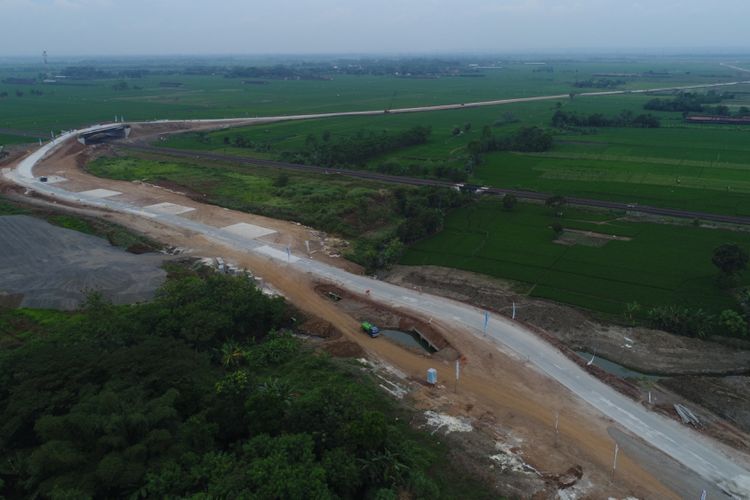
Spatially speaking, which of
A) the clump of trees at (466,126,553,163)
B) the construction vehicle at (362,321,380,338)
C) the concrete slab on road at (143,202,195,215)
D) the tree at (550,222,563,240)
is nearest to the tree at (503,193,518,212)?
the tree at (550,222,563,240)

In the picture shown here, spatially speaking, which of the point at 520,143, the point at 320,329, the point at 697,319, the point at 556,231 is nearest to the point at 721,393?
the point at 697,319

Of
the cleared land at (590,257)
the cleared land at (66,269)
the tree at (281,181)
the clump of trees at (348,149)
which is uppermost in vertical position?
the clump of trees at (348,149)

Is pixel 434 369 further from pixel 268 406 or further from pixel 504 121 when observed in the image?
pixel 504 121

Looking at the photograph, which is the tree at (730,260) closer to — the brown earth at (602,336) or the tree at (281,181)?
the brown earth at (602,336)

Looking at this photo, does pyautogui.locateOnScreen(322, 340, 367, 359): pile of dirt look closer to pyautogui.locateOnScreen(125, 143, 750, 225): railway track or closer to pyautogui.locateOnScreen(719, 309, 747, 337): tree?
pyautogui.locateOnScreen(719, 309, 747, 337): tree

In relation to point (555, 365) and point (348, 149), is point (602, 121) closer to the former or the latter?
point (348, 149)

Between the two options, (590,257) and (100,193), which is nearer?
(590,257)

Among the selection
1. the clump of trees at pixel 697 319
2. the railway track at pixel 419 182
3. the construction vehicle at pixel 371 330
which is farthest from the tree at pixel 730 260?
the construction vehicle at pixel 371 330
